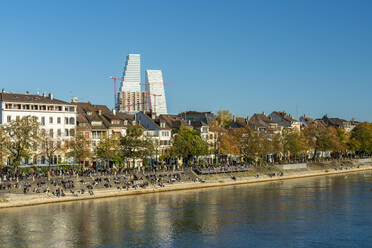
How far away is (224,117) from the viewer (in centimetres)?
18312

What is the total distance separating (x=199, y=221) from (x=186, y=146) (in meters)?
53.3

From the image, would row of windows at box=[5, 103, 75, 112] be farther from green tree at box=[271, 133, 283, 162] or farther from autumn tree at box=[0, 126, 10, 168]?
green tree at box=[271, 133, 283, 162]

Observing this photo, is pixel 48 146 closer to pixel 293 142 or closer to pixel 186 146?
pixel 186 146

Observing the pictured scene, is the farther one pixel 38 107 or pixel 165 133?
pixel 165 133

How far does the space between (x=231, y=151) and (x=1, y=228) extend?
78378 millimetres

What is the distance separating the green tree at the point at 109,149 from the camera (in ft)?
339

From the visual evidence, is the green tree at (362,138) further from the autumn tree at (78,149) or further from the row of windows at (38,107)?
the autumn tree at (78,149)

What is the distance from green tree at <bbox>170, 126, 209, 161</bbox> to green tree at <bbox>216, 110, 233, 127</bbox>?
49708 millimetres

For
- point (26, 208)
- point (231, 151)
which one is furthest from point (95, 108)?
point (26, 208)

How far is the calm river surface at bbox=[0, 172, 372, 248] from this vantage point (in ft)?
186

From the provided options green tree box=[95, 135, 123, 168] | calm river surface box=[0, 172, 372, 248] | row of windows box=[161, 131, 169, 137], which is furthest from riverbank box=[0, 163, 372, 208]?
row of windows box=[161, 131, 169, 137]

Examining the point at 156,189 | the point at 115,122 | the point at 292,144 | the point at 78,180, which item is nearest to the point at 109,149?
the point at 156,189

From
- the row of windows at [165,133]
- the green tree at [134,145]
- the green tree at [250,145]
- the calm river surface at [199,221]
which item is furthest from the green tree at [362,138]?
the green tree at [134,145]

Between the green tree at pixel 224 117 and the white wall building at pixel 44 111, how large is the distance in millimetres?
76104
